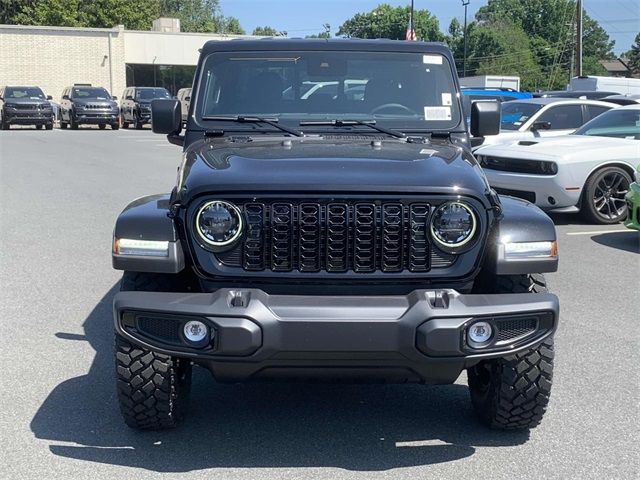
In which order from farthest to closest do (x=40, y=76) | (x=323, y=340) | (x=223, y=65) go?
(x=40, y=76) → (x=223, y=65) → (x=323, y=340)

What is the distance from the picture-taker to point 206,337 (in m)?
3.69

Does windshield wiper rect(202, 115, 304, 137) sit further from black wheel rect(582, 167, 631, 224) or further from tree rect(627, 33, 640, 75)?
tree rect(627, 33, 640, 75)

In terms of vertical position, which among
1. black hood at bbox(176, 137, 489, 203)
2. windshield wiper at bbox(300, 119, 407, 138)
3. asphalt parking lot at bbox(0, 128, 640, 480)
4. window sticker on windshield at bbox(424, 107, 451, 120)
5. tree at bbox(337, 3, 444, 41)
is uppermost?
tree at bbox(337, 3, 444, 41)

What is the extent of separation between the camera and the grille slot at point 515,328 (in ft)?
12.3

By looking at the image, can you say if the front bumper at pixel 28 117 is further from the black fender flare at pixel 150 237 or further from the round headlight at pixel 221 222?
the round headlight at pixel 221 222

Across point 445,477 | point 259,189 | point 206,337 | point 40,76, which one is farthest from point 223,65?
point 40,76

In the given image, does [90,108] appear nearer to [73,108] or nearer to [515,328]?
[73,108]

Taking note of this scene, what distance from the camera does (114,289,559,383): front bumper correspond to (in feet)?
11.8

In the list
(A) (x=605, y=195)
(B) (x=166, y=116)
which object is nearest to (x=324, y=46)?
(B) (x=166, y=116)

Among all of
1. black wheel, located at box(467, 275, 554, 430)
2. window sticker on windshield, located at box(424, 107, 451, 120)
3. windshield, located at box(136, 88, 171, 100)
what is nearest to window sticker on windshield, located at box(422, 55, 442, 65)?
window sticker on windshield, located at box(424, 107, 451, 120)

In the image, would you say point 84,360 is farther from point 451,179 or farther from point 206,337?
point 451,179

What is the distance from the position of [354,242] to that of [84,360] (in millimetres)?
2405

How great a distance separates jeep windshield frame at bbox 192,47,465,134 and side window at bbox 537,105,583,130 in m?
9.77

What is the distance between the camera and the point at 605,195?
11.0 m
